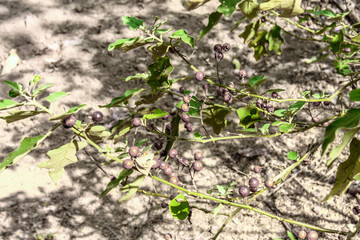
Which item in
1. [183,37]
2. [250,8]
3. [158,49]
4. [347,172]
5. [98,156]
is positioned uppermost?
[250,8]

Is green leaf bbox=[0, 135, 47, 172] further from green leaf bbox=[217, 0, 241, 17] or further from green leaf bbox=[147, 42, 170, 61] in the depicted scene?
green leaf bbox=[217, 0, 241, 17]

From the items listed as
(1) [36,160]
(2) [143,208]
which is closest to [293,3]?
(2) [143,208]

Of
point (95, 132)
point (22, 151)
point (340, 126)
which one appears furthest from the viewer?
point (95, 132)

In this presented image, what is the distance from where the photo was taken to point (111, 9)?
379 centimetres

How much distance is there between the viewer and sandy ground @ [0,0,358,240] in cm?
262

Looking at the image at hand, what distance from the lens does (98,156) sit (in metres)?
2.92

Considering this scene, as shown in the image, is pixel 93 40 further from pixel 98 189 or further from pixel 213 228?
pixel 213 228

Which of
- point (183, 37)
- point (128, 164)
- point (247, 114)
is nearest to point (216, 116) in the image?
point (247, 114)

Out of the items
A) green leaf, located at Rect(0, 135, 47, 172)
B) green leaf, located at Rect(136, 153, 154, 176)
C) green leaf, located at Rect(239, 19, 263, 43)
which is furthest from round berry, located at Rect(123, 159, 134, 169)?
green leaf, located at Rect(239, 19, 263, 43)

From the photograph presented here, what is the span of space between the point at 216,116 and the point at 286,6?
0.75 m

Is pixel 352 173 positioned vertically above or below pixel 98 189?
above

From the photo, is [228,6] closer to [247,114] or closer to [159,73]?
[159,73]

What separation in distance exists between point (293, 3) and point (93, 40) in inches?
110

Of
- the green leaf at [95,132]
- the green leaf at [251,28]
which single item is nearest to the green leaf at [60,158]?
the green leaf at [95,132]
